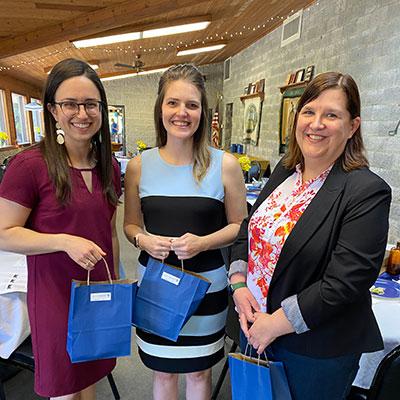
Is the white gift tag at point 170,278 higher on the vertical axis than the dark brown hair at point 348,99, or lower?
lower

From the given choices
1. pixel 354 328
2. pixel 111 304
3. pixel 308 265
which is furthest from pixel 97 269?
pixel 354 328

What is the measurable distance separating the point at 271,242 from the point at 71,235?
662 mm

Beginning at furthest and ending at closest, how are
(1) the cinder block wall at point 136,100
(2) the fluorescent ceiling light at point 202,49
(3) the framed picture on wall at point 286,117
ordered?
(1) the cinder block wall at point 136,100 < (2) the fluorescent ceiling light at point 202,49 < (3) the framed picture on wall at point 286,117

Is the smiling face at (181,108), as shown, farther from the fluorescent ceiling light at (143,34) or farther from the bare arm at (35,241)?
the fluorescent ceiling light at (143,34)

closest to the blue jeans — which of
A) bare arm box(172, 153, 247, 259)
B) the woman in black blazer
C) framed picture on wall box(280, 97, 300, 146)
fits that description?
the woman in black blazer

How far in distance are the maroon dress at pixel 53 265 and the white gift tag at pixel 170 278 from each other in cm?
25

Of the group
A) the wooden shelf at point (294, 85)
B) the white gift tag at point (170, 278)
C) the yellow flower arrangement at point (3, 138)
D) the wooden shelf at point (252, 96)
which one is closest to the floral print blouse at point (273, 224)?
the white gift tag at point (170, 278)

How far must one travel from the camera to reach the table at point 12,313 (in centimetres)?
146

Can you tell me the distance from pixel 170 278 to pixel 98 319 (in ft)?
0.90

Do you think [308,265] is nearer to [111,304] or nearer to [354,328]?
[354,328]

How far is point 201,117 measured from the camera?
132cm

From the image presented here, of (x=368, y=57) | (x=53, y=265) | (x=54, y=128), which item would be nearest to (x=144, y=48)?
(x=368, y=57)

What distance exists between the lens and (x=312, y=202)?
3.18ft

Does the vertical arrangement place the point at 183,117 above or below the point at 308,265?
above
